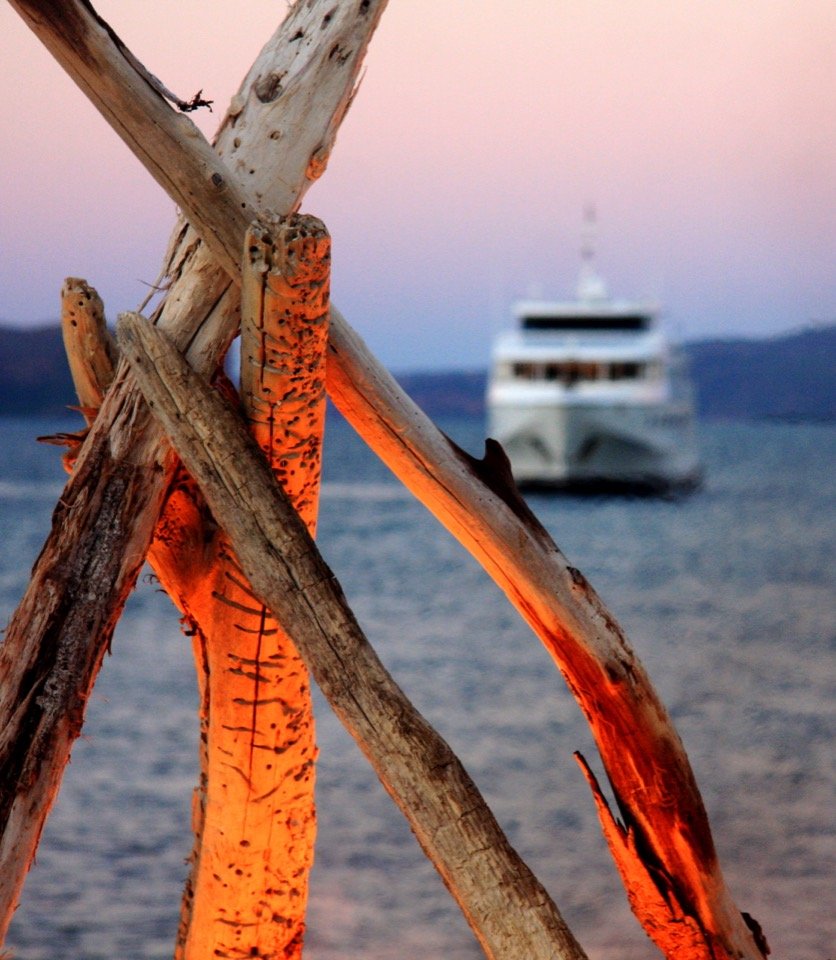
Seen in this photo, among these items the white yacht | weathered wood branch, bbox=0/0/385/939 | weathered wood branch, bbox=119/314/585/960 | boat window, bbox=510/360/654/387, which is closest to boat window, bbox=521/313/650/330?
the white yacht

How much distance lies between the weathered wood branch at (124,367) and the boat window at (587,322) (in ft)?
77.7

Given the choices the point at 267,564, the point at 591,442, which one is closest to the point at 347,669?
the point at 267,564

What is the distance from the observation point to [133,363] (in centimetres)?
261

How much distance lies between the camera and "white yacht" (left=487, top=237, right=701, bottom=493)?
82.8 feet

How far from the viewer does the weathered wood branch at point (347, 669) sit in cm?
240

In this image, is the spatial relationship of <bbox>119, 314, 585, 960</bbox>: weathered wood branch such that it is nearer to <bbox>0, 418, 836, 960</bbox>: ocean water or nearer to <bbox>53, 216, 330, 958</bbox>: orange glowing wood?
<bbox>53, 216, 330, 958</bbox>: orange glowing wood

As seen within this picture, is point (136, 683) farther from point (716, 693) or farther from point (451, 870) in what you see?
point (451, 870)

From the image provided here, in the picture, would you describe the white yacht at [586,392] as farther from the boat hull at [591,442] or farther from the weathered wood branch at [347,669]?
the weathered wood branch at [347,669]

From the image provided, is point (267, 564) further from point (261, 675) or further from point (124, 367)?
point (124, 367)

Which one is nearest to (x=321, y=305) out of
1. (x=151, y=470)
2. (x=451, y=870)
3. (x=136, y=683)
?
(x=151, y=470)

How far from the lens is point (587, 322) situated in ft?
→ 86.0

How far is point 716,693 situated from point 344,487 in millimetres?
31295

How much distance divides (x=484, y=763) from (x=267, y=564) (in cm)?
657

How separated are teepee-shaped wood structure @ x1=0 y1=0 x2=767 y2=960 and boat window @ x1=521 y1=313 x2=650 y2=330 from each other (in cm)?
2356
